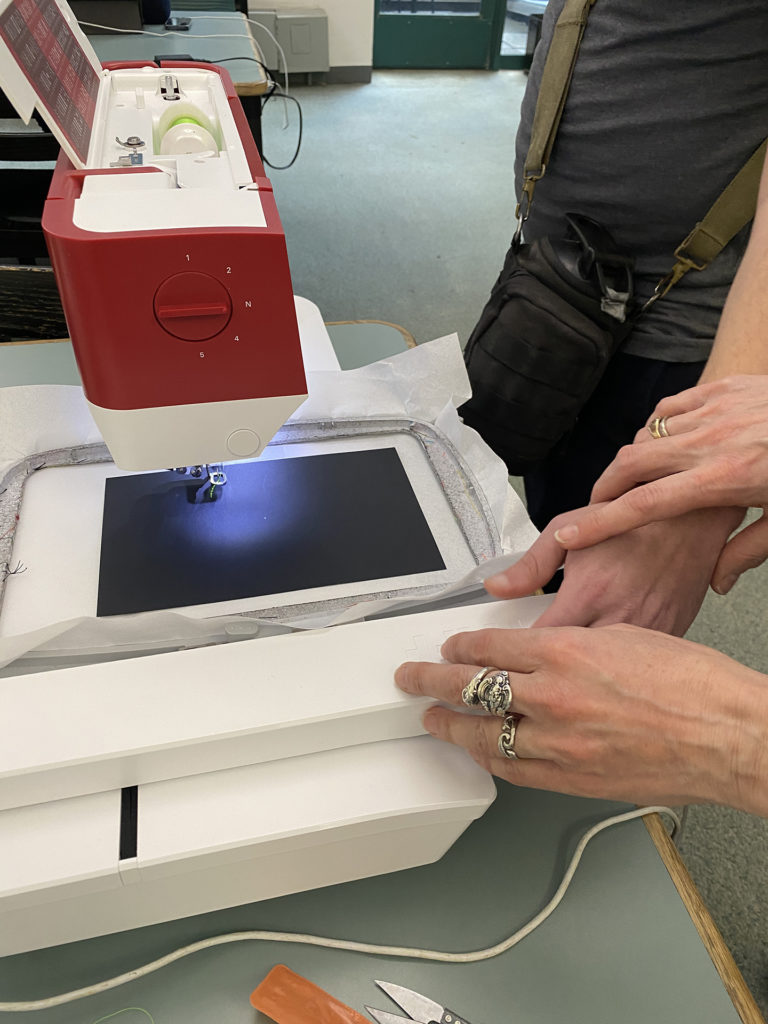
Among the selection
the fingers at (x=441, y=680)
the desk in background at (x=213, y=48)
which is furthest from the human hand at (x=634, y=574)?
the desk in background at (x=213, y=48)

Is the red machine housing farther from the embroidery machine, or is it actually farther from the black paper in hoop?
the black paper in hoop

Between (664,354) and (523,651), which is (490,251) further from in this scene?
(523,651)

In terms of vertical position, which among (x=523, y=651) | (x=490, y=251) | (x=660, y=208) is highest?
(x=660, y=208)

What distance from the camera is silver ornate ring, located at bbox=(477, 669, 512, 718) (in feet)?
1.69

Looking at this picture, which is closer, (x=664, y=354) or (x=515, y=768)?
(x=515, y=768)

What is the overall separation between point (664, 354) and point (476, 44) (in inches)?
174

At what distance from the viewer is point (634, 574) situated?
0.63 m

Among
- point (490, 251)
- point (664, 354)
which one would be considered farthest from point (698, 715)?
point (490, 251)

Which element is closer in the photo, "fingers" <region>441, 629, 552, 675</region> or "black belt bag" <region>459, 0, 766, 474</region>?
"fingers" <region>441, 629, 552, 675</region>

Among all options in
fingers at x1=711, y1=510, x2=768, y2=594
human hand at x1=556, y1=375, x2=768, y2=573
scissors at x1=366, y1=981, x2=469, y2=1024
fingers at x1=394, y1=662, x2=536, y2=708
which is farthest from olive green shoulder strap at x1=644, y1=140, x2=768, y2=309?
scissors at x1=366, y1=981, x2=469, y2=1024

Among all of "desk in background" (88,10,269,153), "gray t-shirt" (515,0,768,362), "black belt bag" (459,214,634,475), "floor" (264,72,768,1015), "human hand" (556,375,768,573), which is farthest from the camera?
"floor" (264,72,768,1015)

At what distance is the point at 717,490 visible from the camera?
601 millimetres

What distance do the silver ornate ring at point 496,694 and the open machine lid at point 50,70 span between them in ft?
1.72

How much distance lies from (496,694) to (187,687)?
227 millimetres
